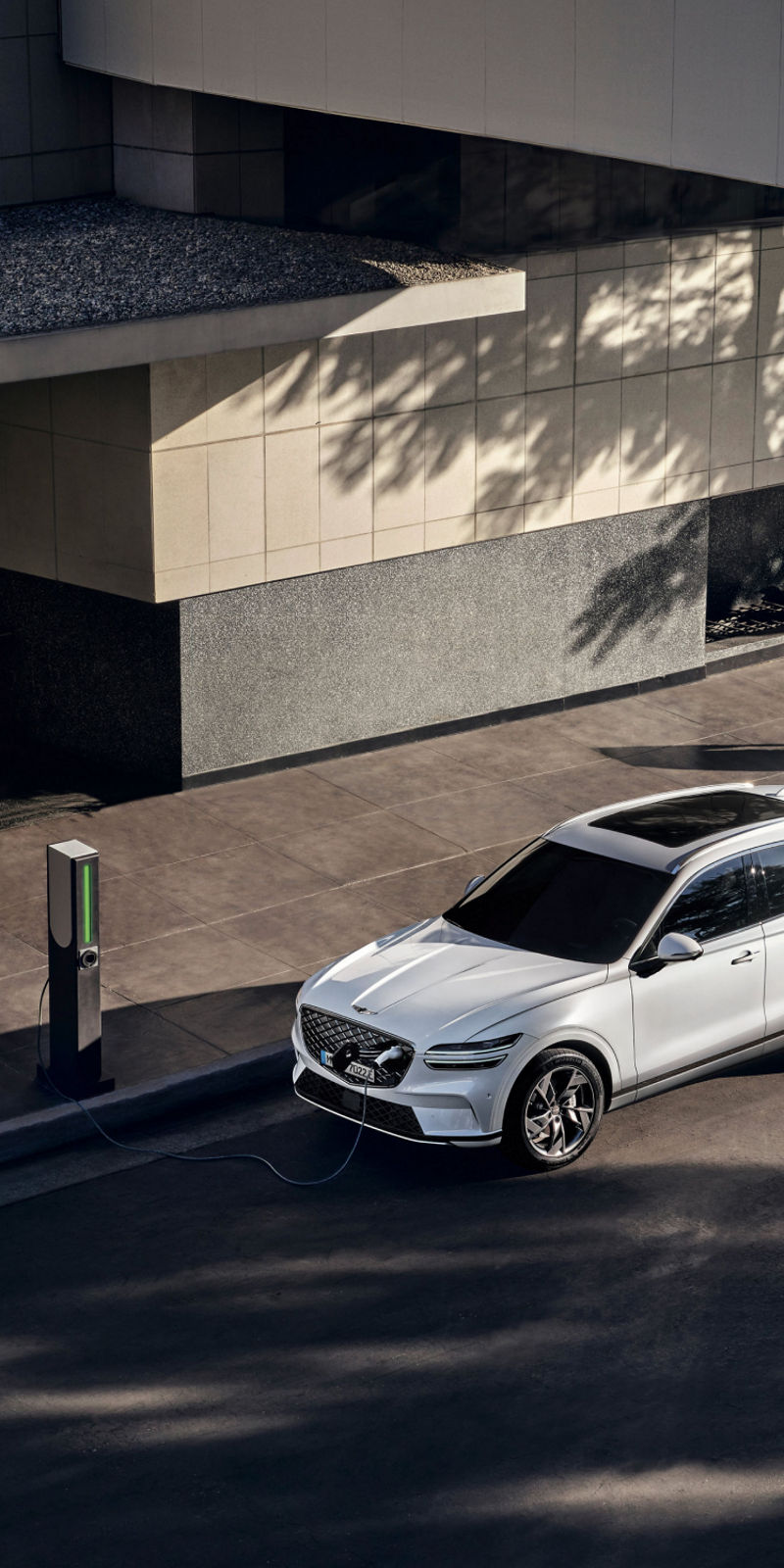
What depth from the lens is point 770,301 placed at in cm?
2011

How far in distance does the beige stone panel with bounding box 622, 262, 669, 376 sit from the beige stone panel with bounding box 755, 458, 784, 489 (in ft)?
6.36

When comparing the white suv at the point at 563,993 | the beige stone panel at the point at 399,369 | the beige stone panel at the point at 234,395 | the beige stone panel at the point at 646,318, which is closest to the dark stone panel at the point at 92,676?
the beige stone panel at the point at 234,395

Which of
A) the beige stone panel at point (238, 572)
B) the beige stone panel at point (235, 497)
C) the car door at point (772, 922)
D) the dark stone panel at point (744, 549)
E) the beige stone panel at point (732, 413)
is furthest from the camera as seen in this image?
the dark stone panel at point (744, 549)

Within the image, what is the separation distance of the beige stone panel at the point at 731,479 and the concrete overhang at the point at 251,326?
4104 mm

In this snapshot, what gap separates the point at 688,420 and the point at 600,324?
1.63 meters

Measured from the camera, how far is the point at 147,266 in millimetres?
15922

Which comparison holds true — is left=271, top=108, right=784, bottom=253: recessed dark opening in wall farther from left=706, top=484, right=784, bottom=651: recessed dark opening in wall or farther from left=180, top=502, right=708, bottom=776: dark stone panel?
left=706, top=484, right=784, bottom=651: recessed dark opening in wall

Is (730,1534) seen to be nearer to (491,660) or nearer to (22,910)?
(22,910)

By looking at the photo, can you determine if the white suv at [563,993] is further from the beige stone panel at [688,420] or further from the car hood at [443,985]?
the beige stone panel at [688,420]

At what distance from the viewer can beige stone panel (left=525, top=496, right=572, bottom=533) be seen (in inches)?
738

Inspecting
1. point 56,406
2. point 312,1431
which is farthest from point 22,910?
point 312,1431

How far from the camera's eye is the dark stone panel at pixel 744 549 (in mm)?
22047

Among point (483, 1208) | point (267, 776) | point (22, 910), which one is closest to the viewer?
point (483, 1208)

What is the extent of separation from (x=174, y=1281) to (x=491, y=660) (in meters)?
9.91
